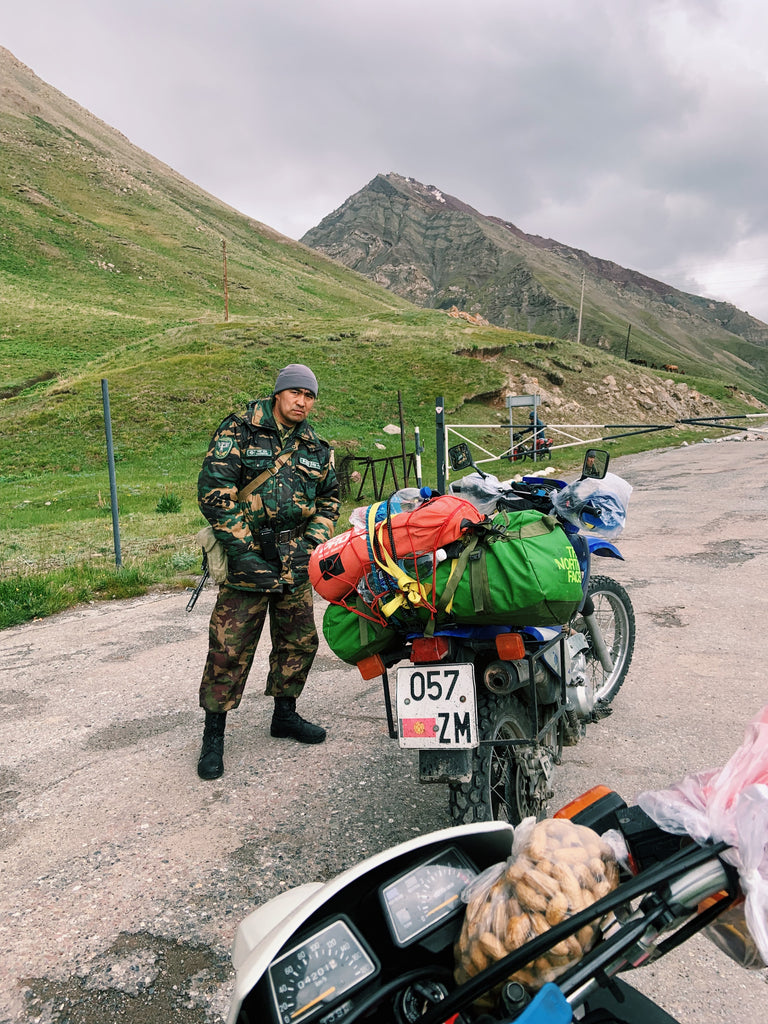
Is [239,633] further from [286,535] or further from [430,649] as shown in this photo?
[430,649]

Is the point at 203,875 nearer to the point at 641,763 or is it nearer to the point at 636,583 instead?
the point at 641,763

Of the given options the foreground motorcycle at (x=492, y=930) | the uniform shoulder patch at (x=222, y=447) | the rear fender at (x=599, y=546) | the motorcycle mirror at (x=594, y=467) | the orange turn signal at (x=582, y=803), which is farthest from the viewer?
the uniform shoulder patch at (x=222, y=447)

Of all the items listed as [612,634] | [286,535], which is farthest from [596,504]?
[612,634]

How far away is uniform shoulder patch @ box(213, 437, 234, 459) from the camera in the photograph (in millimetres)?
3770

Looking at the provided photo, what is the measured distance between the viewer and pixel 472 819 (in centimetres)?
285

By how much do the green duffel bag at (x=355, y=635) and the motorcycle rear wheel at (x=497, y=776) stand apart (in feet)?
1.55

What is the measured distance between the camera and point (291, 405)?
3895mm

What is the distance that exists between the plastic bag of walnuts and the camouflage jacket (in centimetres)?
253

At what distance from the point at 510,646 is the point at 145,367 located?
1234 inches

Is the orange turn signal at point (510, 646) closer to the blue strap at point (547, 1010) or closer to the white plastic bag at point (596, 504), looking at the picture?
the white plastic bag at point (596, 504)

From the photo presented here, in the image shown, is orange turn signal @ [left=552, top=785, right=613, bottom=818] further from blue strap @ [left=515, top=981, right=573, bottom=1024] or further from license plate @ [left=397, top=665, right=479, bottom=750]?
license plate @ [left=397, top=665, right=479, bottom=750]

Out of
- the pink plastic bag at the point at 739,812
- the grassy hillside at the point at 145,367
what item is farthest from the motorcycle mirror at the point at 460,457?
the grassy hillside at the point at 145,367

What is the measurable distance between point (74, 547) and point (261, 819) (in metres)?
8.86

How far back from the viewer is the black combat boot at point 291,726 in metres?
4.10
